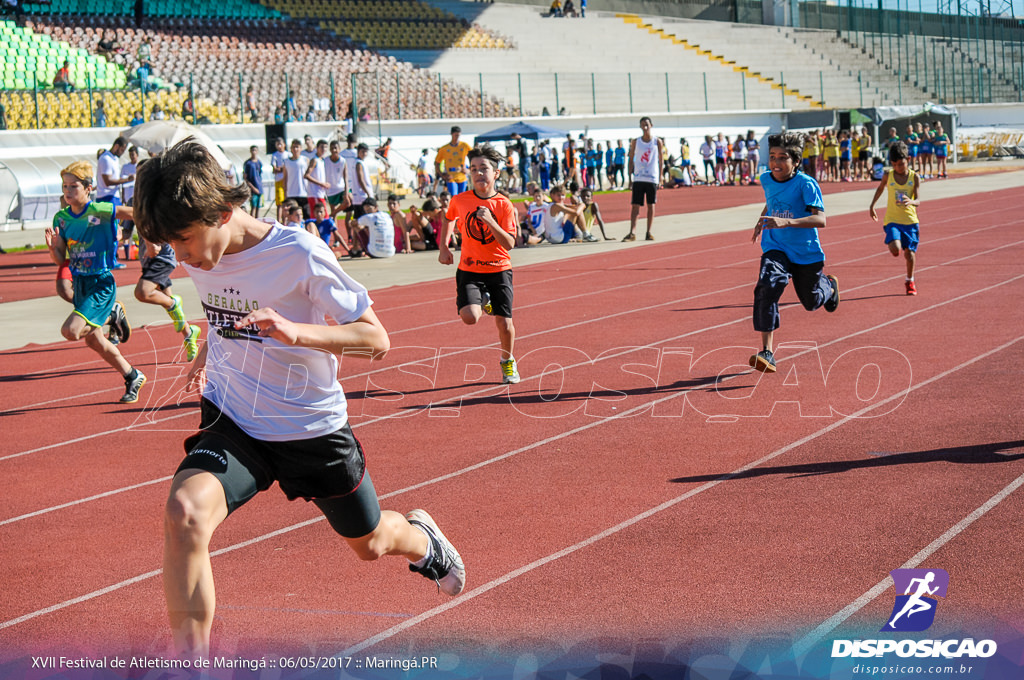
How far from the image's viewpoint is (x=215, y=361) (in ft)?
13.4

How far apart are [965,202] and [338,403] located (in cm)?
2648

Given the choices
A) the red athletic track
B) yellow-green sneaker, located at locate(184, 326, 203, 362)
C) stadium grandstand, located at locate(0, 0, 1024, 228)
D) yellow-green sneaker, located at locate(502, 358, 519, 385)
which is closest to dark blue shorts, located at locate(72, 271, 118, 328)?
the red athletic track

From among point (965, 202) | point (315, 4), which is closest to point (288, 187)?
point (965, 202)

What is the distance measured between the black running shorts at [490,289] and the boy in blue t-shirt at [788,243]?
201 cm

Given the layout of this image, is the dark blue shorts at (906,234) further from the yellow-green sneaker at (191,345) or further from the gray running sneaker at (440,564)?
the gray running sneaker at (440,564)

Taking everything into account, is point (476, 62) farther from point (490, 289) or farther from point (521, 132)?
point (490, 289)

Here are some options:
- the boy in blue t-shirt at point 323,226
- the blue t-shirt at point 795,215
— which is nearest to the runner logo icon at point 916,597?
the blue t-shirt at point 795,215

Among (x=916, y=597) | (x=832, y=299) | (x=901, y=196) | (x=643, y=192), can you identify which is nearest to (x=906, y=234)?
(x=901, y=196)

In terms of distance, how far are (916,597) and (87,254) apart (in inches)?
282

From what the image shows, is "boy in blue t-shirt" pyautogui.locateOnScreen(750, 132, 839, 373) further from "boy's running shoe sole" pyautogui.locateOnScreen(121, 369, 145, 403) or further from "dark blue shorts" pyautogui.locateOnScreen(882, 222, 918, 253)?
"boy's running shoe sole" pyautogui.locateOnScreen(121, 369, 145, 403)

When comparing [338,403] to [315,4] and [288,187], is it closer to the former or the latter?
[288,187]

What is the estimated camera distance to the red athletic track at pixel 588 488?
4.50 meters

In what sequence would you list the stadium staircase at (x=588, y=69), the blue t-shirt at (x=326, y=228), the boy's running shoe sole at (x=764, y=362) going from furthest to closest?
the stadium staircase at (x=588, y=69)
the blue t-shirt at (x=326, y=228)
the boy's running shoe sole at (x=764, y=362)

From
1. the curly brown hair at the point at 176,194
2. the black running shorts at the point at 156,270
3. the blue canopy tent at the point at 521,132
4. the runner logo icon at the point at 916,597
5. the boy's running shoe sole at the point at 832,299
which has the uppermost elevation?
the blue canopy tent at the point at 521,132
